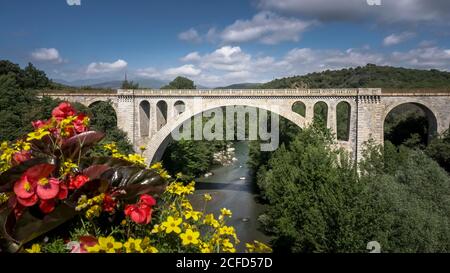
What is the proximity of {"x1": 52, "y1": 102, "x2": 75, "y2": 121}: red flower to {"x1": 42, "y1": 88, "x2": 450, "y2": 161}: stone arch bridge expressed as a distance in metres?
19.5

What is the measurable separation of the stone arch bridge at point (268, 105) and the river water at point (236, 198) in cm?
477

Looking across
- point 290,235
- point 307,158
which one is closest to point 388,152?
point 307,158

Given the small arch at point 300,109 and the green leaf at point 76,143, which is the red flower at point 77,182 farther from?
the small arch at point 300,109

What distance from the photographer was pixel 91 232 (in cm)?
175

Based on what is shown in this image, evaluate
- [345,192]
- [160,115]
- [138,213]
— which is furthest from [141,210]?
[160,115]

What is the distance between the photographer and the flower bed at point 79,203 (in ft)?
4.82

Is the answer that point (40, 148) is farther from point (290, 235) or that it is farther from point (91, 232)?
point (290, 235)

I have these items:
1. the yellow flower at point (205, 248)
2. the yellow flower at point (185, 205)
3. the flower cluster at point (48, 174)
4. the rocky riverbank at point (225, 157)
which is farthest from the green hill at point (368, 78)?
the yellow flower at point (205, 248)

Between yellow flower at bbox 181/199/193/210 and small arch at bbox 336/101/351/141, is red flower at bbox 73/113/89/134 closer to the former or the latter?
yellow flower at bbox 181/199/193/210

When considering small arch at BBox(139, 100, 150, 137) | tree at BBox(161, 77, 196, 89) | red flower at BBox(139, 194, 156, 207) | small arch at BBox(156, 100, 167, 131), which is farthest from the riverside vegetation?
tree at BBox(161, 77, 196, 89)

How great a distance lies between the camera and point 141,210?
161 centimetres

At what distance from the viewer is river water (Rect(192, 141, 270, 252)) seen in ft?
57.3

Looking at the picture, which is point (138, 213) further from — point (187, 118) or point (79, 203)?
point (187, 118)

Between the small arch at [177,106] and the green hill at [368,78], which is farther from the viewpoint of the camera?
the green hill at [368,78]
